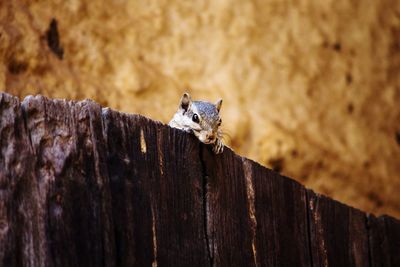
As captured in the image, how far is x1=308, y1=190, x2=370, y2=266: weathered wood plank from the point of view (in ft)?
6.43

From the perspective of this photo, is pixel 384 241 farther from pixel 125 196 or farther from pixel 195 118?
pixel 125 196

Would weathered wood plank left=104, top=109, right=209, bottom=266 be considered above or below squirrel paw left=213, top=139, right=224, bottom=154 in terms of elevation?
below

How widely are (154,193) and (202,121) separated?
0.68 m

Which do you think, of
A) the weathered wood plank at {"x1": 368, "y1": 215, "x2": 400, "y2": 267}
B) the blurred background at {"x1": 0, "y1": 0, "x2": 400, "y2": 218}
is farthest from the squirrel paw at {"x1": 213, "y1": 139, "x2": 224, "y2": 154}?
the blurred background at {"x1": 0, "y1": 0, "x2": 400, "y2": 218}

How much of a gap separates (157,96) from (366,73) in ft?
4.04

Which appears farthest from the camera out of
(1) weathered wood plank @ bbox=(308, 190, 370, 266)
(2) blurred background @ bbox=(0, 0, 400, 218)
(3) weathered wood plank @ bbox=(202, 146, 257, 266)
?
(2) blurred background @ bbox=(0, 0, 400, 218)

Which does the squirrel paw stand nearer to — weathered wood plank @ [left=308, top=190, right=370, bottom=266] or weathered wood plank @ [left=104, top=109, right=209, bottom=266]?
weathered wood plank @ [left=104, top=109, right=209, bottom=266]

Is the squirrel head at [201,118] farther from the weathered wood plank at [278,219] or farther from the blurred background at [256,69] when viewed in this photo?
the blurred background at [256,69]

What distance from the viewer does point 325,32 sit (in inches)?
133

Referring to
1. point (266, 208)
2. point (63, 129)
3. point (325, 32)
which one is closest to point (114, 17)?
point (325, 32)

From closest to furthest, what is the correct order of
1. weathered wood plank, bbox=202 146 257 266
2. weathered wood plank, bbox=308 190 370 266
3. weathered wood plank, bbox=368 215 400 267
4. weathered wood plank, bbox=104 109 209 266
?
weathered wood plank, bbox=104 109 209 266 → weathered wood plank, bbox=202 146 257 266 → weathered wood plank, bbox=308 190 370 266 → weathered wood plank, bbox=368 215 400 267

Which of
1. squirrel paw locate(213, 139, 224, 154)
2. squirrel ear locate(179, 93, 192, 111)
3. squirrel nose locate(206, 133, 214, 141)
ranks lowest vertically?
squirrel paw locate(213, 139, 224, 154)

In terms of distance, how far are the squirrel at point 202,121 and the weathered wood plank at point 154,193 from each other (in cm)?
15

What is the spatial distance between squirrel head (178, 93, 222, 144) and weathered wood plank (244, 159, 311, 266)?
132 mm
